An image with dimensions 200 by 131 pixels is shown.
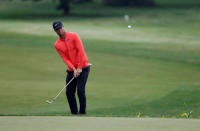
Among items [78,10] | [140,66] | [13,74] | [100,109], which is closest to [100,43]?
[140,66]

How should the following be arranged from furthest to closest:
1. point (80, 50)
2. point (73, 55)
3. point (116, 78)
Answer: point (116, 78), point (73, 55), point (80, 50)

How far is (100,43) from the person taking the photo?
26.2 metres

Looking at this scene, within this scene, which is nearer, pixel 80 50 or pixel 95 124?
pixel 95 124

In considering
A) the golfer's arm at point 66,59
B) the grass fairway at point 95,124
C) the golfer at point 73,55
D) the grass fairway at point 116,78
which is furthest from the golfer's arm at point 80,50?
the grass fairway at point 95,124

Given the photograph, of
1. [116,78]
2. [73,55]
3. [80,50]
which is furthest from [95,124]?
[116,78]

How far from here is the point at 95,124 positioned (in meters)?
6.25

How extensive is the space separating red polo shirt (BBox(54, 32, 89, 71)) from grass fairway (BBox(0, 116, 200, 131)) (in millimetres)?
1726

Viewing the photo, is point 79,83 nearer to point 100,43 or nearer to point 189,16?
point 100,43

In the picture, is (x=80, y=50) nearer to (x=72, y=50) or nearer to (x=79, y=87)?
(x=72, y=50)

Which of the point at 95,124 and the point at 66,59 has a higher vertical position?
the point at 66,59

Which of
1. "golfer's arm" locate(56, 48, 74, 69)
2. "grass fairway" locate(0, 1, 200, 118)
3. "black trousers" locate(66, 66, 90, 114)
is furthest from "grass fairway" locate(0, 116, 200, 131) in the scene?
"grass fairway" locate(0, 1, 200, 118)

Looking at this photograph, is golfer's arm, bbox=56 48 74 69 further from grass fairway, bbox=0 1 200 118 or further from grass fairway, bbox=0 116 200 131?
grass fairway, bbox=0 116 200 131

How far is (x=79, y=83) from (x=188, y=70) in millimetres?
9381

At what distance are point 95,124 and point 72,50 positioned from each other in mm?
2329
